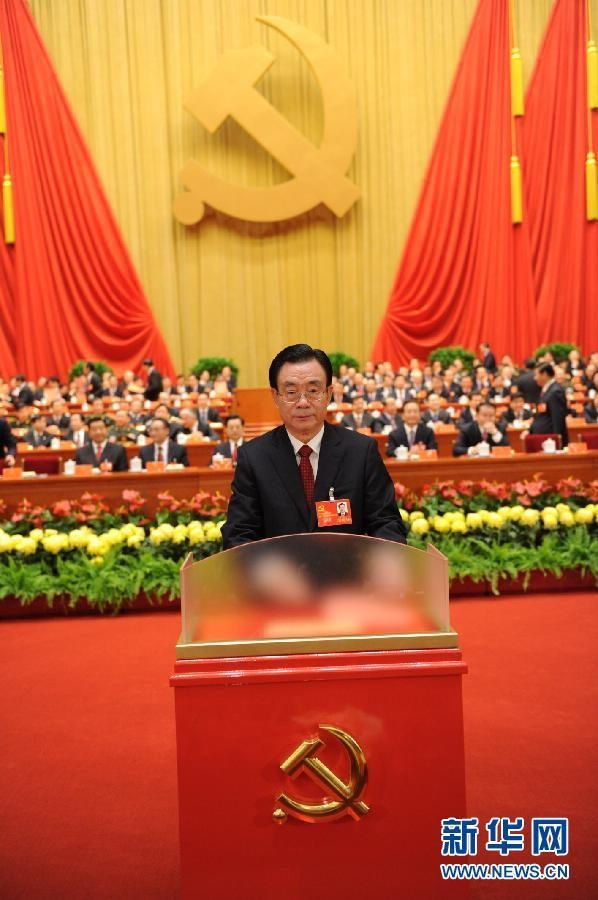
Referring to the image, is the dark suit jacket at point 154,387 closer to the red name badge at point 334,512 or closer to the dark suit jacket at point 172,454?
the dark suit jacket at point 172,454

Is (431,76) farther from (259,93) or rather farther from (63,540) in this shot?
(63,540)

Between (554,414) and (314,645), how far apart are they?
6232mm

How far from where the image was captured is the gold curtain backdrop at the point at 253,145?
553 inches

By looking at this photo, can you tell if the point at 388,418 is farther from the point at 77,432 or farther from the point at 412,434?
the point at 77,432

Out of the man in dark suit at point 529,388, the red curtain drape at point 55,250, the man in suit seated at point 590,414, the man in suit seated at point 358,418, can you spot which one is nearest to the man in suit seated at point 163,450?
the man in suit seated at point 358,418

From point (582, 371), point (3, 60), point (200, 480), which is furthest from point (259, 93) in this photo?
point (200, 480)

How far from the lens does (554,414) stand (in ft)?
23.3

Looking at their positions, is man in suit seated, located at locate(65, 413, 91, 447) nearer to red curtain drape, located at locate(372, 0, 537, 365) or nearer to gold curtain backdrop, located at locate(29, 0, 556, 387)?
gold curtain backdrop, located at locate(29, 0, 556, 387)

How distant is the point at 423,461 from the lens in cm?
515

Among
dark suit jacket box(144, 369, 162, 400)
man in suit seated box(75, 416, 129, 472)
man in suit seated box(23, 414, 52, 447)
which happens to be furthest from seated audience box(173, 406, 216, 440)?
dark suit jacket box(144, 369, 162, 400)

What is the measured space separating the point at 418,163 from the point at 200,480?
10.9 meters

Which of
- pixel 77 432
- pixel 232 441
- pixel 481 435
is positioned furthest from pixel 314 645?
pixel 77 432

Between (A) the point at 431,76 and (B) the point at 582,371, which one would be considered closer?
(B) the point at 582,371

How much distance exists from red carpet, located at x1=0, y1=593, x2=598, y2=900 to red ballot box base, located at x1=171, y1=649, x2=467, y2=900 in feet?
0.19
